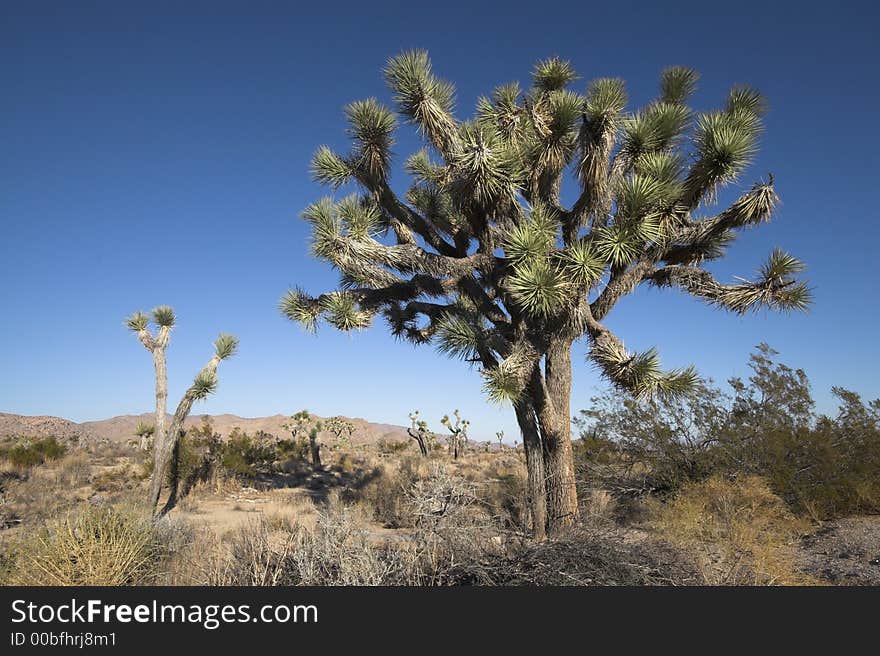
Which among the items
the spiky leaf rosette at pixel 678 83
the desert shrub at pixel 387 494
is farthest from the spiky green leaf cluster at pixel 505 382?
the spiky leaf rosette at pixel 678 83

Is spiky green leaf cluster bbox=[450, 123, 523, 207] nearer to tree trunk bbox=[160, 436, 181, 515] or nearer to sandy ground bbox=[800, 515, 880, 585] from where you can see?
sandy ground bbox=[800, 515, 880, 585]

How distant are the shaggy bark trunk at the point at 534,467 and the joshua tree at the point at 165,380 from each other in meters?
8.20

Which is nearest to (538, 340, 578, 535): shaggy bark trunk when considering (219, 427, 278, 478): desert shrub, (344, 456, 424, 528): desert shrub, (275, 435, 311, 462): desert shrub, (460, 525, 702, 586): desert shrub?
(344, 456, 424, 528): desert shrub

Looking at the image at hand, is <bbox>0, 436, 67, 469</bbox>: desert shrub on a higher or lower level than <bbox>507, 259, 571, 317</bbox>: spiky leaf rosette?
lower

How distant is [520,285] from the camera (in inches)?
265

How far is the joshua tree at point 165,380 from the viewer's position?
38.7ft

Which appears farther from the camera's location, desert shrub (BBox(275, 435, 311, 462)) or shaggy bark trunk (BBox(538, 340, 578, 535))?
desert shrub (BBox(275, 435, 311, 462))

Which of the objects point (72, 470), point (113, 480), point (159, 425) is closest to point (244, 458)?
point (113, 480)

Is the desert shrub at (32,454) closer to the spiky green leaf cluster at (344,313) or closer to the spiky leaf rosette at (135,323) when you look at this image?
the spiky leaf rosette at (135,323)

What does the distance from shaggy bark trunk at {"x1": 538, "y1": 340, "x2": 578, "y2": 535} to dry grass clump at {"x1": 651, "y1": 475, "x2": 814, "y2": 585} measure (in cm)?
136

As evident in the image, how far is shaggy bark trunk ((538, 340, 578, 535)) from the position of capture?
7.41 metres

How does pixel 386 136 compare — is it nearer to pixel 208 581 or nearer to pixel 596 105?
pixel 596 105

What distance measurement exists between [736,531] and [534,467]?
9.06ft

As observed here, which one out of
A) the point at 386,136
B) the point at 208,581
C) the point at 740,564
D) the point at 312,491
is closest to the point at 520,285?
the point at 386,136
